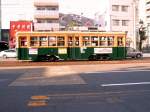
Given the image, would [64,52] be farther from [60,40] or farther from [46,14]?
[46,14]

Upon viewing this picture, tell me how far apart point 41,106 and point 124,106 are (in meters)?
2.17

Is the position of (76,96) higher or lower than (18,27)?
lower

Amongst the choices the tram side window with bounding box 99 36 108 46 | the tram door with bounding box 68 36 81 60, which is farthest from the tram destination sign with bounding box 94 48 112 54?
the tram door with bounding box 68 36 81 60

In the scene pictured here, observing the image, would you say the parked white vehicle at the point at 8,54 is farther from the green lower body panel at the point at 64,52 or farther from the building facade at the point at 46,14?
the green lower body panel at the point at 64,52

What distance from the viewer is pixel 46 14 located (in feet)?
250

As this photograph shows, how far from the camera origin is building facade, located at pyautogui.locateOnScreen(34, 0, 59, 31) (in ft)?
249

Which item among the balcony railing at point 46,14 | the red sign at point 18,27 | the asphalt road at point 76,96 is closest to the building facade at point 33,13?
the balcony railing at point 46,14

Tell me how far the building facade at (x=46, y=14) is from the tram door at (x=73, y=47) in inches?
1524

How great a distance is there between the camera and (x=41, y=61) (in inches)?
1452

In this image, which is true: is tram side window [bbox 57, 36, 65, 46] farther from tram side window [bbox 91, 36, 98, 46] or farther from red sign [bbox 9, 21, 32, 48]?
red sign [bbox 9, 21, 32, 48]

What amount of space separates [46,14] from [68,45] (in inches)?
1591

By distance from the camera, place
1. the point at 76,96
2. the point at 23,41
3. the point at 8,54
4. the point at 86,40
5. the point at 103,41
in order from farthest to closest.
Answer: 1. the point at 8,54
2. the point at 103,41
3. the point at 86,40
4. the point at 23,41
5. the point at 76,96

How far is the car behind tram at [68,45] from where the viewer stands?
3600 cm

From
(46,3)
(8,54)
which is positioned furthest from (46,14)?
(8,54)
